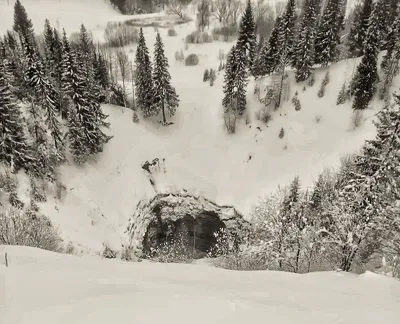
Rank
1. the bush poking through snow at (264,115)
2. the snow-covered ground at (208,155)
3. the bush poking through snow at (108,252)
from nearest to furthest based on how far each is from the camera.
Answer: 1. the bush poking through snow at (108,252)
2. the snow-covered ground at (208,155)
3. the bush poking through snow at (264,115)

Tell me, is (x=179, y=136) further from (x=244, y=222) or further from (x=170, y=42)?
(x=170, y=42)

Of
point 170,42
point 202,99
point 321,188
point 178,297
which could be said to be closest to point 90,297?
point 178,297

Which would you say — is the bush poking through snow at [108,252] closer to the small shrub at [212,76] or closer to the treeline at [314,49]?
the treeline at [314,49]

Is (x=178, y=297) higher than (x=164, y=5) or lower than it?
lower

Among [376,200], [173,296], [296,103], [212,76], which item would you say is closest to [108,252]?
[376,200]

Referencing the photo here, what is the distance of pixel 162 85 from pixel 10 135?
20.8 meters

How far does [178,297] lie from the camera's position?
6.53m

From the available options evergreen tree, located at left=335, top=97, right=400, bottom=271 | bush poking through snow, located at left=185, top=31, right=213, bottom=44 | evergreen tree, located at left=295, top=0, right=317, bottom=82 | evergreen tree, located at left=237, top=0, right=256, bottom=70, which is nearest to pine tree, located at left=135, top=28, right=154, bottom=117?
evergreen tree, located at left=237, top=0, right=256, bottom=70

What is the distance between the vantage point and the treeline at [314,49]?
38.9m

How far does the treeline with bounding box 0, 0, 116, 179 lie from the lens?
29219mm

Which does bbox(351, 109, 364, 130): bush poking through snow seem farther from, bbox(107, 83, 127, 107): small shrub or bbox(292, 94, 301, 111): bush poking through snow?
bbox(107, 83, 127, 107): small shrub

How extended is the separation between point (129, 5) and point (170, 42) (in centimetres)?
2984

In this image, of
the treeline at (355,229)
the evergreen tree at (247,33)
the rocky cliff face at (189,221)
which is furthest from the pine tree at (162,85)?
the treeline at (355,229)

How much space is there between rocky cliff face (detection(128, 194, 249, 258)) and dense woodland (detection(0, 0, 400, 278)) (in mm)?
6071
